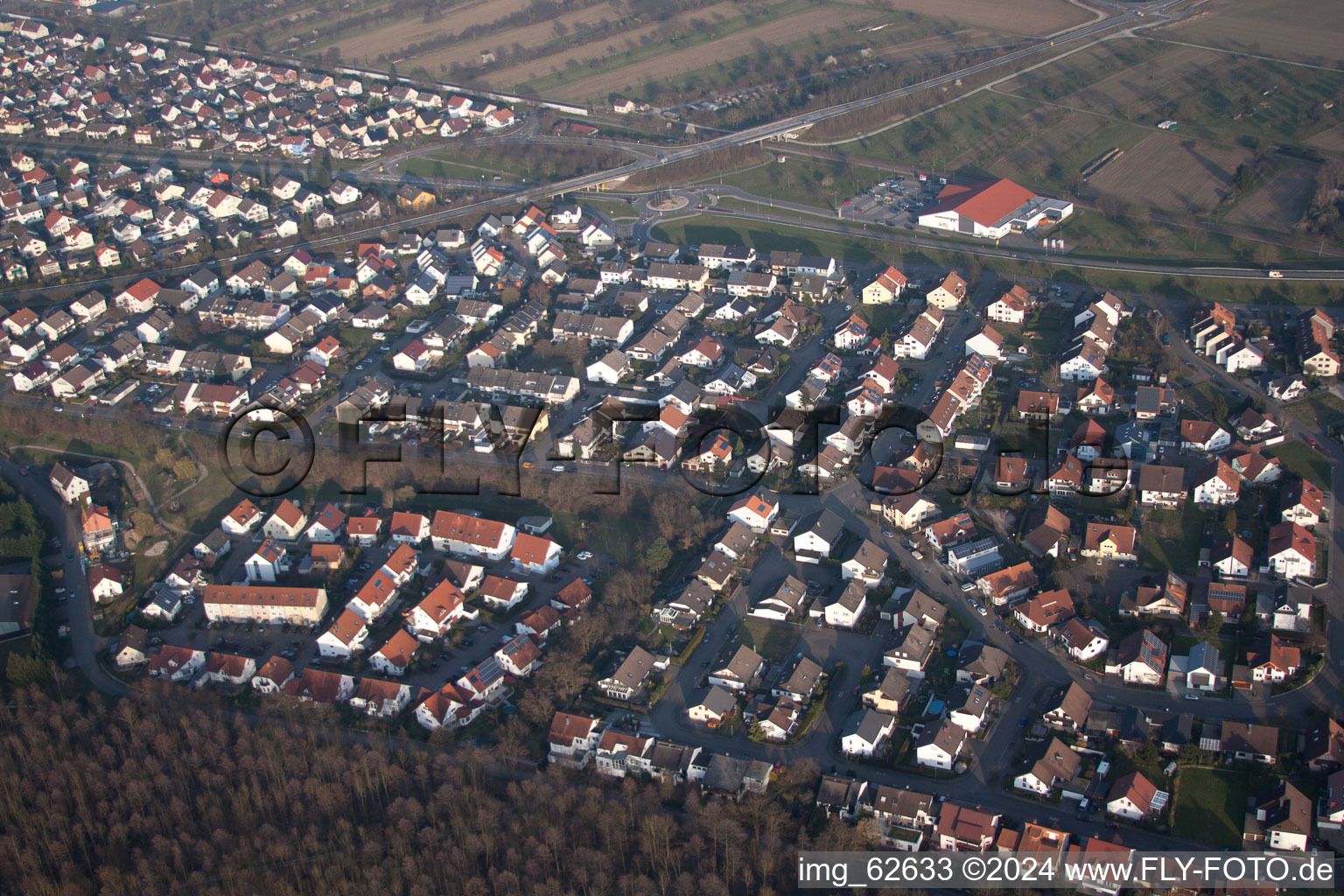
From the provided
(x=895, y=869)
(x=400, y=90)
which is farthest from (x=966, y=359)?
(x=400, y=90)

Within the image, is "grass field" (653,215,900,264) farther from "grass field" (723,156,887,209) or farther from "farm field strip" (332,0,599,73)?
"farm field strip" (332,0,599,73)

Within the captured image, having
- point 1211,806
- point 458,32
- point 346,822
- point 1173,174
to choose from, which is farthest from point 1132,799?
point 458,32

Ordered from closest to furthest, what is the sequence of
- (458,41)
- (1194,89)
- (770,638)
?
1. (770,638)
2. (1194,89)
3. (458,41)

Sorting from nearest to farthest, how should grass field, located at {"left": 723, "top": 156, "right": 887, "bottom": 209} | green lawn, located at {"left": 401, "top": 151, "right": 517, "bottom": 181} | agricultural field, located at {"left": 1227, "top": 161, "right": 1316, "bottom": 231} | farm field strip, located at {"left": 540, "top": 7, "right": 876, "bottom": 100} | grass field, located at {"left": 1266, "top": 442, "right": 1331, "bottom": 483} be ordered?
grass field, located at {"left": 1266, "top": 442, "right": 1331, "bottom": 483} → agricultural field, located at {"left": 1227, "top": 161, "right": 1316, "bottom": 231} → grass field, located at {"left": 723, "top": 156, "right": 887, "bottom": 209} → green lawn, located at {"left": 401, "top": 151, "right": 517, "bottom": 181} → farm field strip, located at {"left": 540, "top": 7, "right": 876, "bottom": 100}

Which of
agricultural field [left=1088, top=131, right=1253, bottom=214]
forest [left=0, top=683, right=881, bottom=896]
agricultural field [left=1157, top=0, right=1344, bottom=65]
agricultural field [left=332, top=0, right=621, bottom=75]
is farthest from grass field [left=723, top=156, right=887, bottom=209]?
forest [left=0, top=683, right=881, bottom=896]

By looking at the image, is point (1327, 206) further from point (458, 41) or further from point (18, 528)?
point (458, 41)

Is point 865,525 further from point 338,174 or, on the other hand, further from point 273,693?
point 338,174
